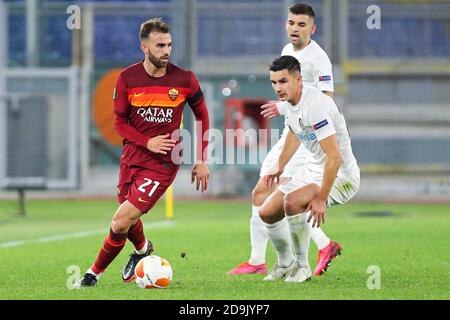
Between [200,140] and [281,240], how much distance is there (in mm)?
1231

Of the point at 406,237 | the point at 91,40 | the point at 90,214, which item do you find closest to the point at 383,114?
the point at 91,40

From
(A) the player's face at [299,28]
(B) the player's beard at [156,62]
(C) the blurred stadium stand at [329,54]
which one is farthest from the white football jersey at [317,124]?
(C) the blurred stadium stand at [329,54]

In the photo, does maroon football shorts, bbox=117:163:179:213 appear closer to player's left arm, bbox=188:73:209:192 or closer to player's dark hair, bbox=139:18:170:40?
player's left arm, bbox=188:73:209:192

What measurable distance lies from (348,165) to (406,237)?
566 cm

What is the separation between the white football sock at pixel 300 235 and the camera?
32.3ft

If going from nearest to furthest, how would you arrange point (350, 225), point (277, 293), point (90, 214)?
point (277, 293) → point (350, 225) → point (90, 214)

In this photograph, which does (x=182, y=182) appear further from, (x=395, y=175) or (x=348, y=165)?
(x=348, y=165)

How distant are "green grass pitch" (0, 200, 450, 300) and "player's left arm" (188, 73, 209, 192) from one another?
2.84ft

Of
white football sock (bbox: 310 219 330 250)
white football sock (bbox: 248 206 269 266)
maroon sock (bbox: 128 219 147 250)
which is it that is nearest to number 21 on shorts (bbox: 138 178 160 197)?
maroon sock (bbox: 128 219 147 250)

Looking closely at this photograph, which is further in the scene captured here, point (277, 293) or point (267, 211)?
point (267, 211)

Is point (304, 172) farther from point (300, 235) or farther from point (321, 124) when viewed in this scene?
point (321, 124)

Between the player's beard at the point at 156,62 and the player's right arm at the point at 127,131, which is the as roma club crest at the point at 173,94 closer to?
the player's beard at the point at 156,62

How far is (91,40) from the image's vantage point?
1157 inches

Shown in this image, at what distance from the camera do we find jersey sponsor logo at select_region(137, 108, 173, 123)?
9523mm
